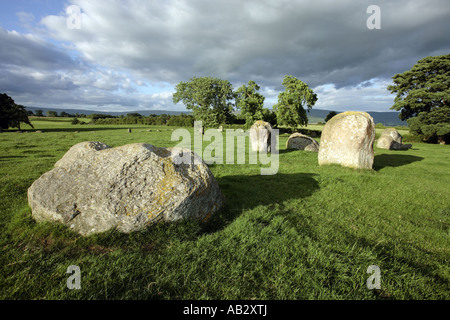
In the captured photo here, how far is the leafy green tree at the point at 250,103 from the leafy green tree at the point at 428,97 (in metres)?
23.5

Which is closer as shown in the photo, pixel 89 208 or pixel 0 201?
pixel 89 208

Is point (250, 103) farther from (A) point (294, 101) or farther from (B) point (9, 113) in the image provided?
(B) point (9, 113)

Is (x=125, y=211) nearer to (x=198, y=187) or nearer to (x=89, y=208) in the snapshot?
(x=89, y=208)

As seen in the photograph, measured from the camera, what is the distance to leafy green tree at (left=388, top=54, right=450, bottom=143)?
28758mm

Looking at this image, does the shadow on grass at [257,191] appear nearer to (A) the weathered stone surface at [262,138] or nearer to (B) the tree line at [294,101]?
(A) the weathered stone surface at [262,138]

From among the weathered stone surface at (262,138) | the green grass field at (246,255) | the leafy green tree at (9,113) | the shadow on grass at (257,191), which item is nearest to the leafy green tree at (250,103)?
the weathered stone surface at (262,138)

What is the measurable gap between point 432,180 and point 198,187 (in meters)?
12.5

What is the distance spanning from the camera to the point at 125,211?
3920mm

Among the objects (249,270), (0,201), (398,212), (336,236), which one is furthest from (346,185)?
(0,201)

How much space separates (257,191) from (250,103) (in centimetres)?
3316

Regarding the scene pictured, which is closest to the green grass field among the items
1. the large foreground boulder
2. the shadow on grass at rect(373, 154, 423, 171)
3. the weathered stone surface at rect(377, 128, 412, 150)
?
the large foreground boulder

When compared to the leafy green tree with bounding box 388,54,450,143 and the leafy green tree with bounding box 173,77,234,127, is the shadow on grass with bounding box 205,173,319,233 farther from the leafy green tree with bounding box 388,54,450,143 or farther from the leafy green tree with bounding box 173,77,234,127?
the leafy green tree with bounding box 388,54,450,143

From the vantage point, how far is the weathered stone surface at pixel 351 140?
404 inches
